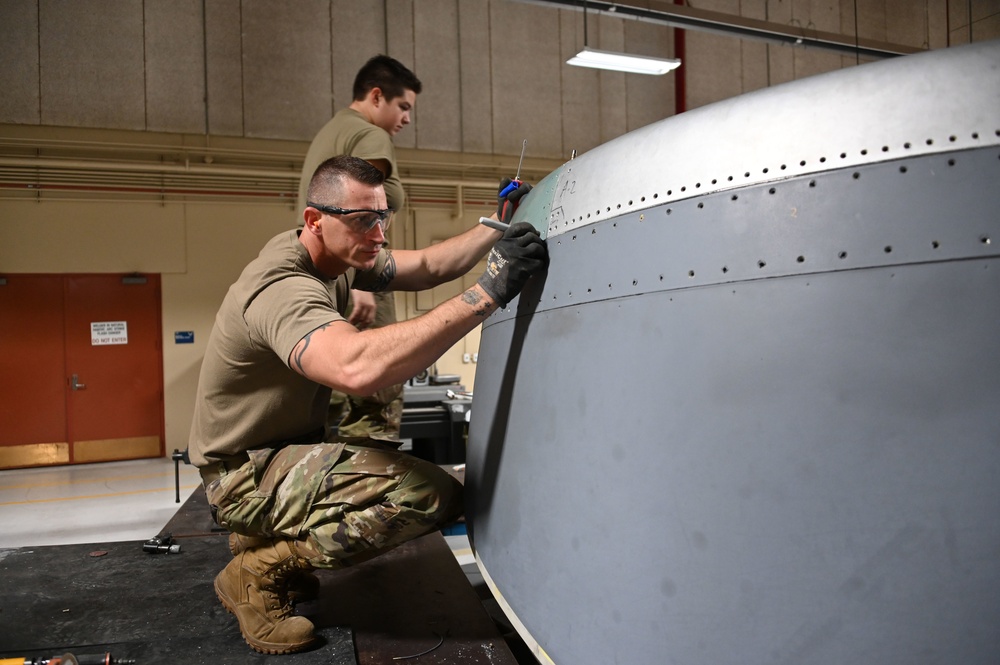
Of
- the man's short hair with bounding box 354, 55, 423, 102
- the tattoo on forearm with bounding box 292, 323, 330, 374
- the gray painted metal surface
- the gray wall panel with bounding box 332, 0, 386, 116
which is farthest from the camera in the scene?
the gray wall panel with bounding box 332, 0, 386, 116

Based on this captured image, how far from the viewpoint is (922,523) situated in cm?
119

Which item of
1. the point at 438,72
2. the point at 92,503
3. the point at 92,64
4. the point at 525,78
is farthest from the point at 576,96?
the point at 92,503

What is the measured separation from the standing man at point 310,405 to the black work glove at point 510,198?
11 mm

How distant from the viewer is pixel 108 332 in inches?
308

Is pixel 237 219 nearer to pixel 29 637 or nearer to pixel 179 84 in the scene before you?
pixel 179 84

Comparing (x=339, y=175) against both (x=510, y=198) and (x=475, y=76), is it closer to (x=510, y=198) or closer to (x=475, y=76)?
(x=510, y=198)

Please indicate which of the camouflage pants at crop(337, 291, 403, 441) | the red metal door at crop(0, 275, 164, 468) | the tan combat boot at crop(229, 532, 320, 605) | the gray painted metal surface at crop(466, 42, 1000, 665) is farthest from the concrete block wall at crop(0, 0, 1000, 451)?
the gray painted metal surface at crop(466, 42, 1000, 665)

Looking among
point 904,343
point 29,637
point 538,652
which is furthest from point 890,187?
point 29,637

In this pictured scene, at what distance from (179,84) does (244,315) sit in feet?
22.5

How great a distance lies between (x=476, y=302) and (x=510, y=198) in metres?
0.67

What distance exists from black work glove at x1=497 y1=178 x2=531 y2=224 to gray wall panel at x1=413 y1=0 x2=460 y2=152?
21.4 feet

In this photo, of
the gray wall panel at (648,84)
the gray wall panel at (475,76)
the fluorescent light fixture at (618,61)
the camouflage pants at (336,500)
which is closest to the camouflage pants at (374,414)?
the camouflage pants at (336,500)

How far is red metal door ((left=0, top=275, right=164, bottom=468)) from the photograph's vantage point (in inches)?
297

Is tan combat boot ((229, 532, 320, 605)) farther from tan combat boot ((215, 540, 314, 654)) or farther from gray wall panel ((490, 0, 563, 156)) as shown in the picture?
gray wall panel ((490, 0, 563, 156))
